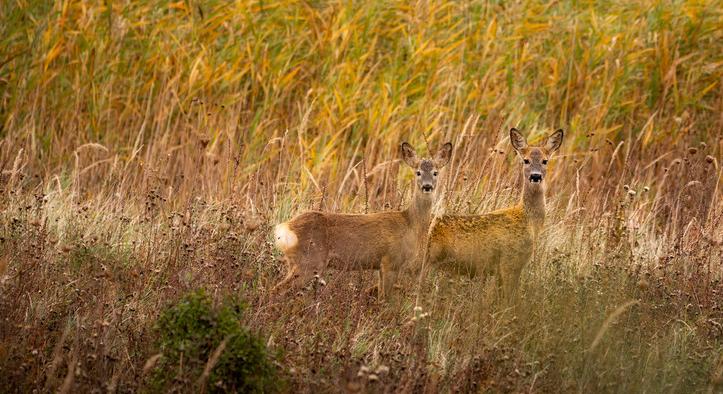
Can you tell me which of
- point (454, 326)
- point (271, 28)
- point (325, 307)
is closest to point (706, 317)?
point (454, 326)

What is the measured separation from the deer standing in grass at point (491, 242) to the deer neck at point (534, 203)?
5cm

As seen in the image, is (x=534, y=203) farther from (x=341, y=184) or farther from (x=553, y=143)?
(x=341, y=184)

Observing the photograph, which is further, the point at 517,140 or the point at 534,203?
the point at 517,140

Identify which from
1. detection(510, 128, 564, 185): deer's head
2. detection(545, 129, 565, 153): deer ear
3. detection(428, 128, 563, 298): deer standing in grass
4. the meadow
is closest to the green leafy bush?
the meadow

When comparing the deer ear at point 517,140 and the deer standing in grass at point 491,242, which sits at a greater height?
the deer ear at point 517,140

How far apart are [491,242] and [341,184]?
133 centimetres

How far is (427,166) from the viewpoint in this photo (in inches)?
277

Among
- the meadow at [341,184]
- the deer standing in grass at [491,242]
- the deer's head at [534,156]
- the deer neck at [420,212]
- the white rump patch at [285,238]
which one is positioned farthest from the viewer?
the deer's head at [534,156]

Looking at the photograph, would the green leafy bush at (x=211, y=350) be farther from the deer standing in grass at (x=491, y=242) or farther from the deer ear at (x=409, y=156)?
the deer ear at (x=409, y=156)

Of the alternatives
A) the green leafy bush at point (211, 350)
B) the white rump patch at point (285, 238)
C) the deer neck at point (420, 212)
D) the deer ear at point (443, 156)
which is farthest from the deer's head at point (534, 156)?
the green leafy bush at point (211, 350)

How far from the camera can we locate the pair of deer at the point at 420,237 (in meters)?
6.44

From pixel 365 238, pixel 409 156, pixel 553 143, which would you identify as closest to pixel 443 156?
pixel 409 156

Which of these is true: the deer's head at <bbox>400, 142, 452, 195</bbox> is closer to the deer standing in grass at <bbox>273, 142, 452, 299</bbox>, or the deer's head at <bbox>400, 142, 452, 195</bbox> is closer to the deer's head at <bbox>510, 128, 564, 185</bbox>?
the deer standing in grass at <bbox>273, 142, 452, 299</bbox>

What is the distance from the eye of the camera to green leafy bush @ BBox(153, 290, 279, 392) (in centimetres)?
461
